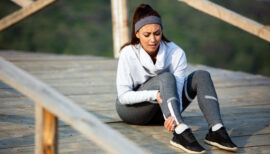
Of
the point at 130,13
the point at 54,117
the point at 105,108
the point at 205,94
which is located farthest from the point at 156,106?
the point at 130,13

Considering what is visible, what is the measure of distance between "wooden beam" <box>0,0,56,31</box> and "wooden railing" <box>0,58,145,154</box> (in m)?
2.87

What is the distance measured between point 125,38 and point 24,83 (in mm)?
3248

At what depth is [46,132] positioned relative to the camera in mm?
1508

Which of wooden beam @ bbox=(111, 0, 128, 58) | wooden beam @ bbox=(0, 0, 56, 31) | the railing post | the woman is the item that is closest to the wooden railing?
the railing post

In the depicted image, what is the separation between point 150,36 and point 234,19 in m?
0.92

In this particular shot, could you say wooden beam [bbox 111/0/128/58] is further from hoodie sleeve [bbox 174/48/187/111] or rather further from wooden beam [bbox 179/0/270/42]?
hoodie sleeve [bbox 174/48/187/111]

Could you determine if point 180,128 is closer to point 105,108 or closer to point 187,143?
point 187,143

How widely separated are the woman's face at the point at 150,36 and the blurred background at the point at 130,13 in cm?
1268

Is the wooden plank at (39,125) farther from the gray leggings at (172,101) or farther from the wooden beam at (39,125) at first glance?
the gray leggings at (172,101)

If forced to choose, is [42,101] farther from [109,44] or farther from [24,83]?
[109,44]

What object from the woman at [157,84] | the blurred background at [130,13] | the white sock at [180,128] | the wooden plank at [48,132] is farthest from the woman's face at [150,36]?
the blurred background at [130,13]

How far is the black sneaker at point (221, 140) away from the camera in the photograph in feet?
6.78

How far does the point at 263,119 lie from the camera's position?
269 centimetres

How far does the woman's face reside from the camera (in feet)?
7.55
